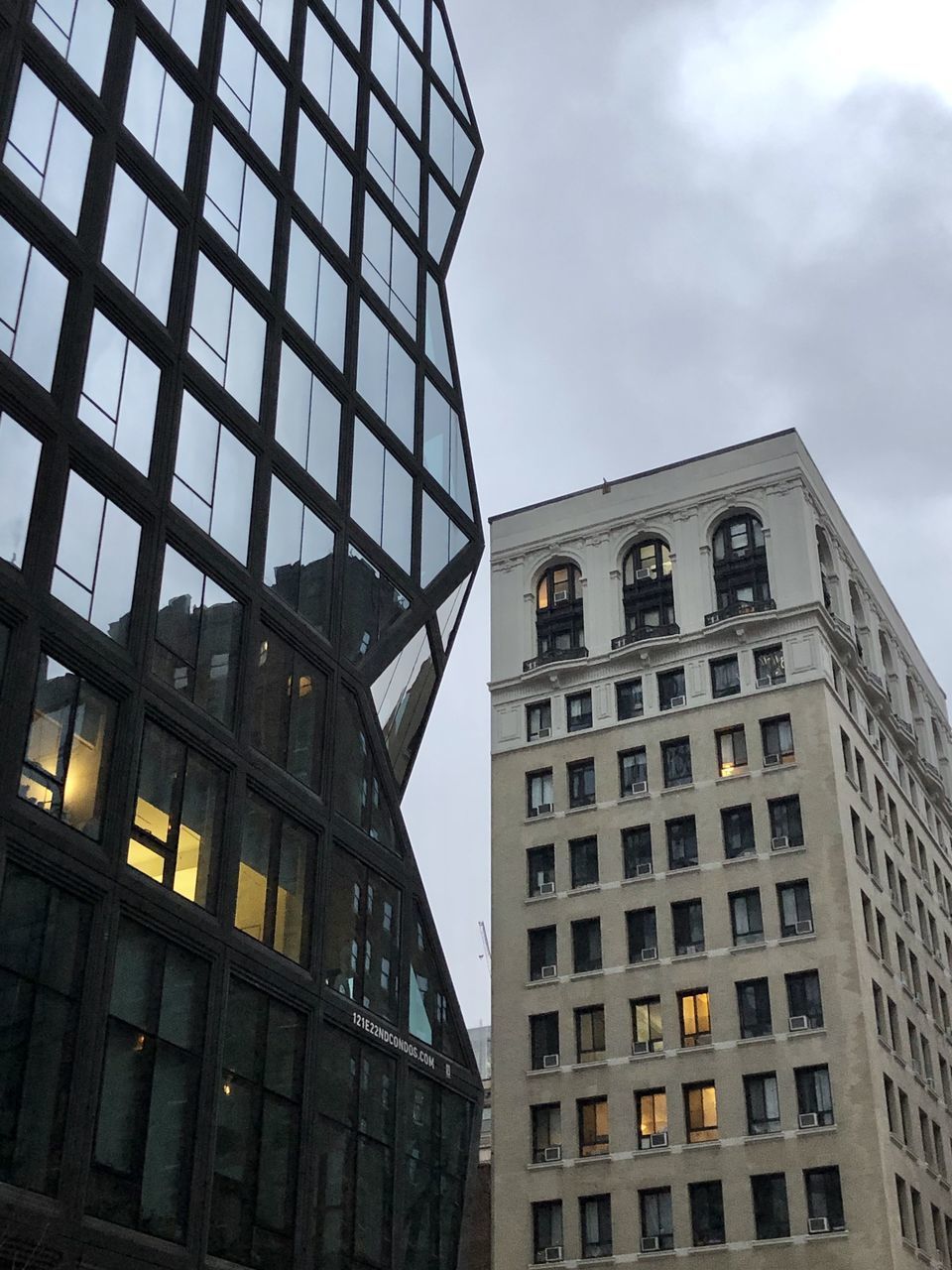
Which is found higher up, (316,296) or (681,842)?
(316,296)

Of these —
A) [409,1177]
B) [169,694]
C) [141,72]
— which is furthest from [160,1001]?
[141,72]

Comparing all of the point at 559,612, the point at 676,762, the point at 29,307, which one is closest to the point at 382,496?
the point at 29,307

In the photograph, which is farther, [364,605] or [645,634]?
[645,634]

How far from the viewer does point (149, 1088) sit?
88.0ft

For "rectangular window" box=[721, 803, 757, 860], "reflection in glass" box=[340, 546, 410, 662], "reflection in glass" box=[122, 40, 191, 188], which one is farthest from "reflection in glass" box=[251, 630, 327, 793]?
"rectangular window" box=[721, 803, 757, 860]

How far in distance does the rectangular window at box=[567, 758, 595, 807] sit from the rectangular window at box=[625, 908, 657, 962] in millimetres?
6268

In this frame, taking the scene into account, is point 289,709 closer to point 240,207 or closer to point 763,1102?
point 240,207

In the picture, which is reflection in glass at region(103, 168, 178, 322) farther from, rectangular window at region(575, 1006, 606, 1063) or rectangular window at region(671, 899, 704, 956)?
rectangular window at region(575, 1006, 606, 1063)

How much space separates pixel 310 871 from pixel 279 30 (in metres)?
22.8

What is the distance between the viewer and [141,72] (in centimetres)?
3441

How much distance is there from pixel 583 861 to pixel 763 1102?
1374cm

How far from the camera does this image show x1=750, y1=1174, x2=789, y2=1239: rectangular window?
57344 mm

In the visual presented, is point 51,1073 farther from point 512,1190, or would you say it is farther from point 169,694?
point 512,1190

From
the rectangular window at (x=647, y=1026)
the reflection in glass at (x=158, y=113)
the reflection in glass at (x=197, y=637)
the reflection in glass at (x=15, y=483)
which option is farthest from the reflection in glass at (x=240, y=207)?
the rectangular window at (x=647, y=1026)
